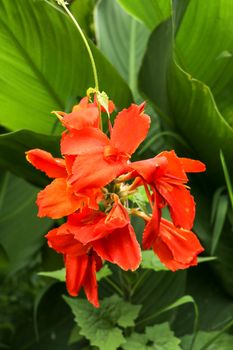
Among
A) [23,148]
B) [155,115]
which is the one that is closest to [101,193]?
[23,148]

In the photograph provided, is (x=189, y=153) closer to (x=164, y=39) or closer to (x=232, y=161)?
A: (x=232, y=161)

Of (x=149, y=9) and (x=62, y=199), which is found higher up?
(x=62, y=199)

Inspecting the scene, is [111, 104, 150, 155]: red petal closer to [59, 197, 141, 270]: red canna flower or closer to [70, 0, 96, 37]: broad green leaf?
[59, 197, 141, 270]: red canna flower

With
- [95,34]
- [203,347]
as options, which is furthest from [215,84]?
[203,347]

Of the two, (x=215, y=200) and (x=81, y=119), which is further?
(x=215, y=200)

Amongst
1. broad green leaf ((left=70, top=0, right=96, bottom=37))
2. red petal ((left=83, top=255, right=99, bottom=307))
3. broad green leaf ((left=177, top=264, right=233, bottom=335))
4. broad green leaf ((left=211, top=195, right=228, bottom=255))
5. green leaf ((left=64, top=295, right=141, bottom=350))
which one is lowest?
broad green leaf ((left=177, top=264, right=233, bottom=335))

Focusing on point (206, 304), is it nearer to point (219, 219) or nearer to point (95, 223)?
point (219, 219)

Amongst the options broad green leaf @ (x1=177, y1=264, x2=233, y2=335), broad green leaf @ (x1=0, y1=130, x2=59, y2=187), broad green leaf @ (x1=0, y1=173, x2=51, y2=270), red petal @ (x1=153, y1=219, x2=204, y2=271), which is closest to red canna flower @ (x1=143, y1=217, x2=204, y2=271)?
red petal @ (x1=153, y1=219, x2=204, y2=271)

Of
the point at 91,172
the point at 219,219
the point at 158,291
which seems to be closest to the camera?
the point at 91,172
